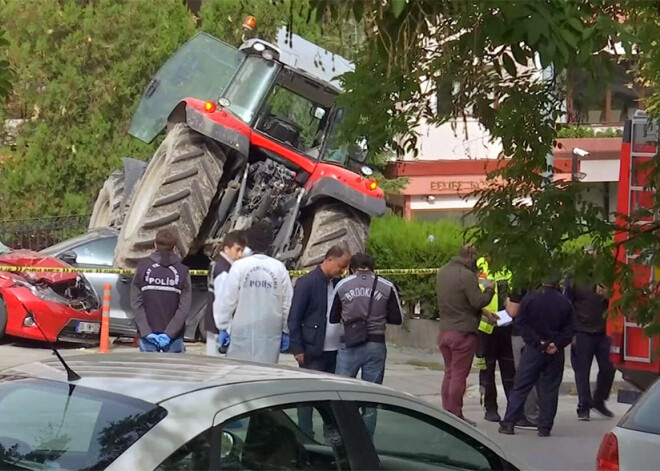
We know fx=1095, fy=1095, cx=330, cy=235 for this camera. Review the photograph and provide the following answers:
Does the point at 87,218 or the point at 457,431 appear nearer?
the point at 457,431

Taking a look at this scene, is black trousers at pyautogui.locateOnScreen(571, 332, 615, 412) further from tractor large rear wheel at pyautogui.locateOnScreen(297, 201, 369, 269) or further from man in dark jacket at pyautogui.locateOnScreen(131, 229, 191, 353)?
man in dark jacket at pyautogui.locateOnScreen(131, 229, 191, 353)

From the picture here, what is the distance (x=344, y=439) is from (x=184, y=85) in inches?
425

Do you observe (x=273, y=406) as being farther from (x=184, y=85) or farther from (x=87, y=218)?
(x=87, y=218)

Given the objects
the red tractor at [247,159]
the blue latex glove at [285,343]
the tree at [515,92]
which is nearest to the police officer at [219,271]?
the blue latex glove at [285,343]

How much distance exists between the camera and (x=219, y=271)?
8898 mm

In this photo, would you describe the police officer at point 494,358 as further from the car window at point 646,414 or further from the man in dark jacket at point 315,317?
the car window at point 646,414

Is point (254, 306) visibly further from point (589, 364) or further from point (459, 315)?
point (589, 364)

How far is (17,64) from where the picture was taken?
826 inches

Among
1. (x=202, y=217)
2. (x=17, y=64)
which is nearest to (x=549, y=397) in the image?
(x=202, y=217)

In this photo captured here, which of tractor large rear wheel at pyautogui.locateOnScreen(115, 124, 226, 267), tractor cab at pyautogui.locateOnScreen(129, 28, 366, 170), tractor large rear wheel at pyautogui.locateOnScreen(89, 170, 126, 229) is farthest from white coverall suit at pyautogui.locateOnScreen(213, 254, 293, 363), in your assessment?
tractor large rear wheel at pyautogui.locateOnScreen(89, 170, 126, 229)

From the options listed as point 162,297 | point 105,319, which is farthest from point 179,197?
point 162,297

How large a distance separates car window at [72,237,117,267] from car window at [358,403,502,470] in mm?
10351

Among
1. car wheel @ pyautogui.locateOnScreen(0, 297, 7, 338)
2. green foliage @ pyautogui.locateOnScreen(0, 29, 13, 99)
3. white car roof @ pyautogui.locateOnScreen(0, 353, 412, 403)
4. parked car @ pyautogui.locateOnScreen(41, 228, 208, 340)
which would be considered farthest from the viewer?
parked car @ pyautogui.locateOnScreen(41, 228, 208, 340)

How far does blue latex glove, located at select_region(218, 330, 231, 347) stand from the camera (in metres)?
8.44
